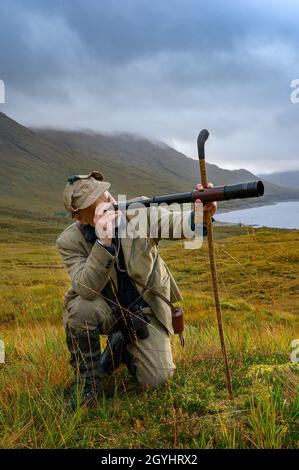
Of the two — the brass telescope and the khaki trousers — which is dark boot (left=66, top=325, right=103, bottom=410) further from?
the brass telescope

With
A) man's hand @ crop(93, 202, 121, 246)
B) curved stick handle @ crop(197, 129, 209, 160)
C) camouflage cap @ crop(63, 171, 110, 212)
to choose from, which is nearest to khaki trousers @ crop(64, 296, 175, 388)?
man's hand @ crop(93, 202, 121, 246)

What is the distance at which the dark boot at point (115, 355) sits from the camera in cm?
448

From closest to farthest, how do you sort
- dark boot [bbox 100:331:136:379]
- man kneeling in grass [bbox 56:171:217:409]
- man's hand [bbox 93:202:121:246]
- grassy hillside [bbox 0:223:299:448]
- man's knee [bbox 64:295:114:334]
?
grassy hillside [bbox 0:223:299:448] < man's hand [bbox 93:202:121:246] < man kneeling in grass [bbox 56:171:217:409] < man's knee [bbox 64:295:114:334] < dark boot [bbox 100:331:136:379]

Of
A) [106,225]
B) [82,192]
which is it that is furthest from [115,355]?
[82,192]

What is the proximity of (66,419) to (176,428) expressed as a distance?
0.86 m

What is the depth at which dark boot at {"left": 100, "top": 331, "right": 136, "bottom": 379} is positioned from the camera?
14.7 ft

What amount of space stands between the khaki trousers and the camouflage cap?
A: 2.90 feet

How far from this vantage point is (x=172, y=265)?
1043 inches

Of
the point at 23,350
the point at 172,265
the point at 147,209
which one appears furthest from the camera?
the point at 172,265

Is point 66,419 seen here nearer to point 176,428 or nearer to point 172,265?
point 176,428

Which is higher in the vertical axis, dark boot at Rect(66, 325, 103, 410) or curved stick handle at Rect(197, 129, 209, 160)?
curved stick handle at Rect(197, 129, 209, 160)

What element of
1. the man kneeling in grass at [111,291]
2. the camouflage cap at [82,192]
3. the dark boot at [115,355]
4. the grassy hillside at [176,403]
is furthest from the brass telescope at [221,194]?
the dark boot at [115,355]

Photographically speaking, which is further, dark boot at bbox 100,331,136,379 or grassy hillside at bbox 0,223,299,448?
dark boot at bbox 100,331,136,379
